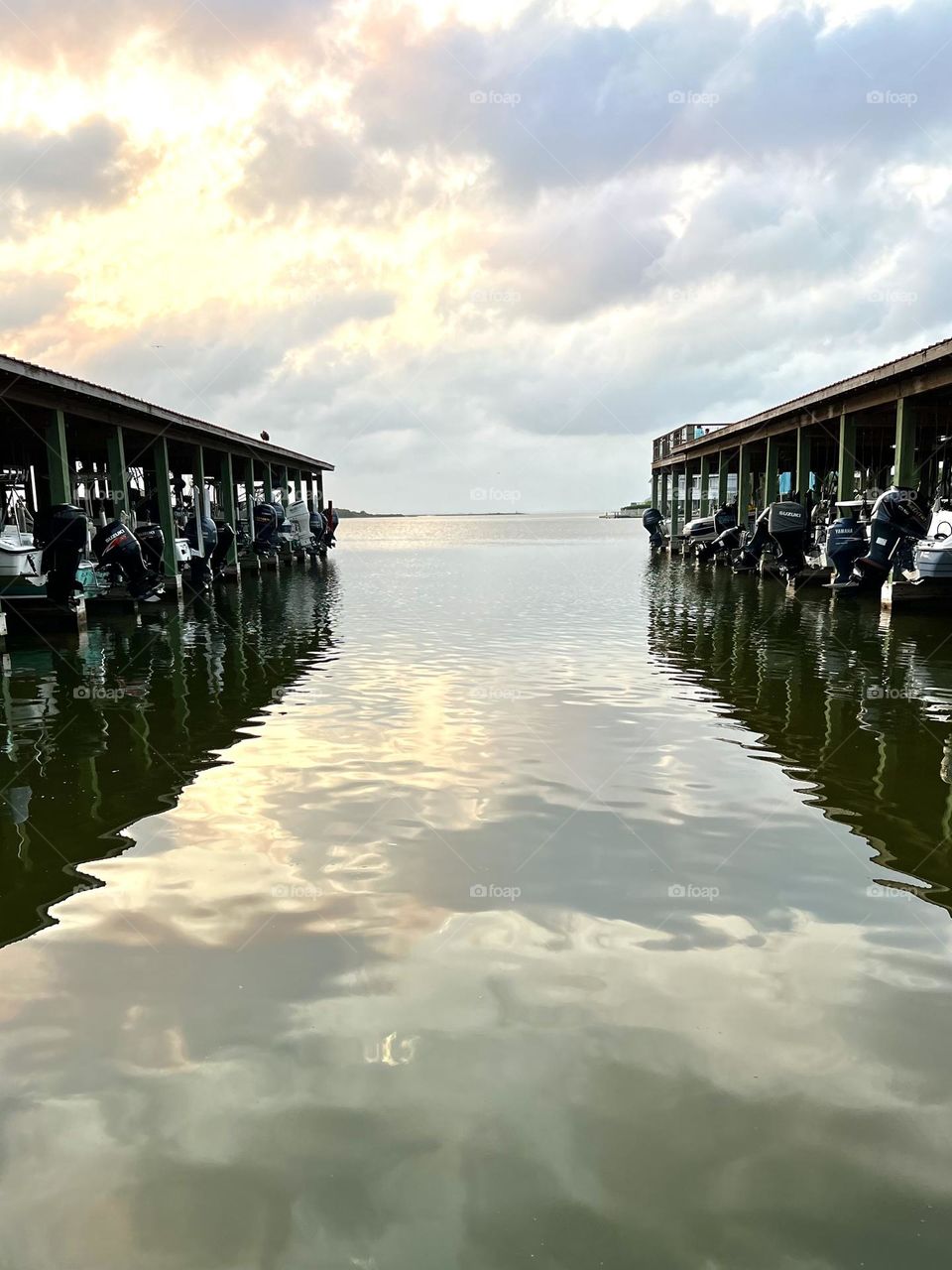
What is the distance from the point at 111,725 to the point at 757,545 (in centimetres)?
1827

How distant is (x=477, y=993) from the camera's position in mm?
3408

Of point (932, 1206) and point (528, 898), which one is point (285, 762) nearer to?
point (528, 898)

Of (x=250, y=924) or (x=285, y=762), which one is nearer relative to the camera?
(x=250, y=924)

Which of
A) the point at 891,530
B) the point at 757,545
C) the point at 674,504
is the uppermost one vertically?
the point at 674,504

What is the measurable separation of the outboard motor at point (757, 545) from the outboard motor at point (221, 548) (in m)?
13.7

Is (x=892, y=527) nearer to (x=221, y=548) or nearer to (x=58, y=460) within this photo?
(x=58, y=460)

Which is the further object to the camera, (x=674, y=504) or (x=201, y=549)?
(x=674, y=504)

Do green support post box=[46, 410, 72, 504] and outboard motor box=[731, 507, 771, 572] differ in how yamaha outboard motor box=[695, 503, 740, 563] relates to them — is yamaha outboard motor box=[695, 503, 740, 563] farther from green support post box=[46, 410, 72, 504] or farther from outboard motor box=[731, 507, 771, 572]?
green support post box=[46, 410, 72, 504]

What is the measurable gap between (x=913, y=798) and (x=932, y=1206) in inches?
144

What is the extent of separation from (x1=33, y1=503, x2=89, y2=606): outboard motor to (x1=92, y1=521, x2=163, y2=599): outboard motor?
10.2 feet

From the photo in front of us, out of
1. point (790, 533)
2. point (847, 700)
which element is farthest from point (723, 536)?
point (847, 700)

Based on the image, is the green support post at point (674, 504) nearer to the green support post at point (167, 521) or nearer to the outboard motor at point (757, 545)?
the outboard motor at point (757, 545)

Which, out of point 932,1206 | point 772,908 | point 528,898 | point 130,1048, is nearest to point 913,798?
point 772,908

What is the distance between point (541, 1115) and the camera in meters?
2.71
